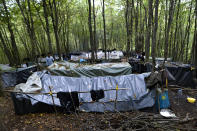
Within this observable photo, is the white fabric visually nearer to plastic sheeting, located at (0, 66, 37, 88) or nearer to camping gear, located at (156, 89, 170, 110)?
plastic sheeting, located at (0, 66, 37, 88)

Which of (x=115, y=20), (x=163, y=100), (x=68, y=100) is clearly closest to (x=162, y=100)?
(x=163, y=100)

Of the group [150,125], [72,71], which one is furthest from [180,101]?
[72,71]

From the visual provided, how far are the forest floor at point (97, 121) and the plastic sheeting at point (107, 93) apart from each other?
387 mm

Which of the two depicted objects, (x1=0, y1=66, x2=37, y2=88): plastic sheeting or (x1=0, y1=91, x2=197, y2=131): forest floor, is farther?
(x1=0, y1=66, x2=37, y2=88): plastic sheeting

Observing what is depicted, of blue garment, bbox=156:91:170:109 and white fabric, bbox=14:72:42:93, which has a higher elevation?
white fabric, bbox=14:72:42:93

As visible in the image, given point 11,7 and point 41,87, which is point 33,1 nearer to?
point 11,7

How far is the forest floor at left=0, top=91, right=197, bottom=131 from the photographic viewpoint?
2.72 metres

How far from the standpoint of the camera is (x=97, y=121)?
322 cm

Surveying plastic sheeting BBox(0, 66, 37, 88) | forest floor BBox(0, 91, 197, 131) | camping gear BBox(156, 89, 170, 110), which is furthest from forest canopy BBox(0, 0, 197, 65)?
forest floor BBox(0, 91, 197, 131)

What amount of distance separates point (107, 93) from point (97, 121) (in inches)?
61.7

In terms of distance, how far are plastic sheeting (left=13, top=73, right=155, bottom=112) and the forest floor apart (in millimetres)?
387

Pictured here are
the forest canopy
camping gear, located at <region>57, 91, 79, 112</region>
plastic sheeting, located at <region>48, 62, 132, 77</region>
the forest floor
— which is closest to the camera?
the forest floor

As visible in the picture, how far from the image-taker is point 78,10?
15.5m

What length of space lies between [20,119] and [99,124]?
3367 mm
